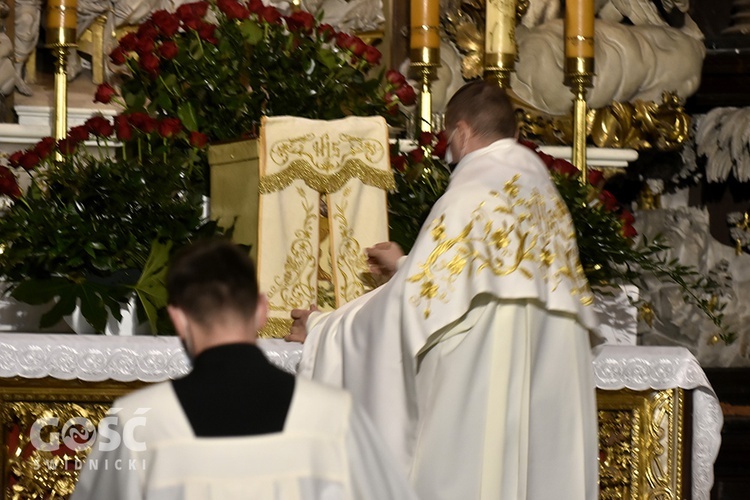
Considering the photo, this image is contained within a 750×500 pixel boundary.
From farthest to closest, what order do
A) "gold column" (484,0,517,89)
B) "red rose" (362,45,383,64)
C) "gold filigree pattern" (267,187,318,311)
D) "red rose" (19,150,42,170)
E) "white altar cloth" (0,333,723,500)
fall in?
1. "gold column" (484,0,517,89)
2. "red rose" (362,45,383,64)
3. "red rose" (19,150,42,170)
4. "gold filigree pattern" (267,187,318,311)
5. "white altar cloth" (0,333,723,500)

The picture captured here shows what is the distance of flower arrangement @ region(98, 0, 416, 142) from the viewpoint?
5203 millimetres

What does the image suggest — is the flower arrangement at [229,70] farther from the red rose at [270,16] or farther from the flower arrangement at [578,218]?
the flower arrangement at [578,218]

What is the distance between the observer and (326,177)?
5.00 metres

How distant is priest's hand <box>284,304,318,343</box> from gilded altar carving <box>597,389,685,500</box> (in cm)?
102

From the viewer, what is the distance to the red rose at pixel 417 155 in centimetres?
533

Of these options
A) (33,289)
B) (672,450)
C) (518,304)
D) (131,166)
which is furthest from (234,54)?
(672,450)

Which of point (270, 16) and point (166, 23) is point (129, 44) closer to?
point (166, 23)

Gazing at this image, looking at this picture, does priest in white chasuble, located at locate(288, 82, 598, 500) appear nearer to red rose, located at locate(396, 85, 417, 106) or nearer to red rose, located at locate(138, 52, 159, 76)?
red rose, located at locate(396, 85, 417, 106)

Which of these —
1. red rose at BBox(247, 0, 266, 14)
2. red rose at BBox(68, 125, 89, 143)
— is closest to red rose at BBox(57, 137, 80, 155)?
red rose at BBox(68, 125, 89, 143)

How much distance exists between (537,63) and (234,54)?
2335 millimetres

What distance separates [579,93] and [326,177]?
3.95 ft

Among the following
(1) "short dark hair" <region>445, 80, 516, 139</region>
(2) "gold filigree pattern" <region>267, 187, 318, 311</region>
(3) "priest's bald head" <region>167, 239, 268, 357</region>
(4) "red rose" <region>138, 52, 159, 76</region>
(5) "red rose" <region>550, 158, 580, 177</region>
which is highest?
(4) "red rose" <region>138, 52, 159, 76</region>

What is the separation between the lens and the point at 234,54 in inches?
206

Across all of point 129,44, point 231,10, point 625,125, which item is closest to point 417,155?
point 231,10
